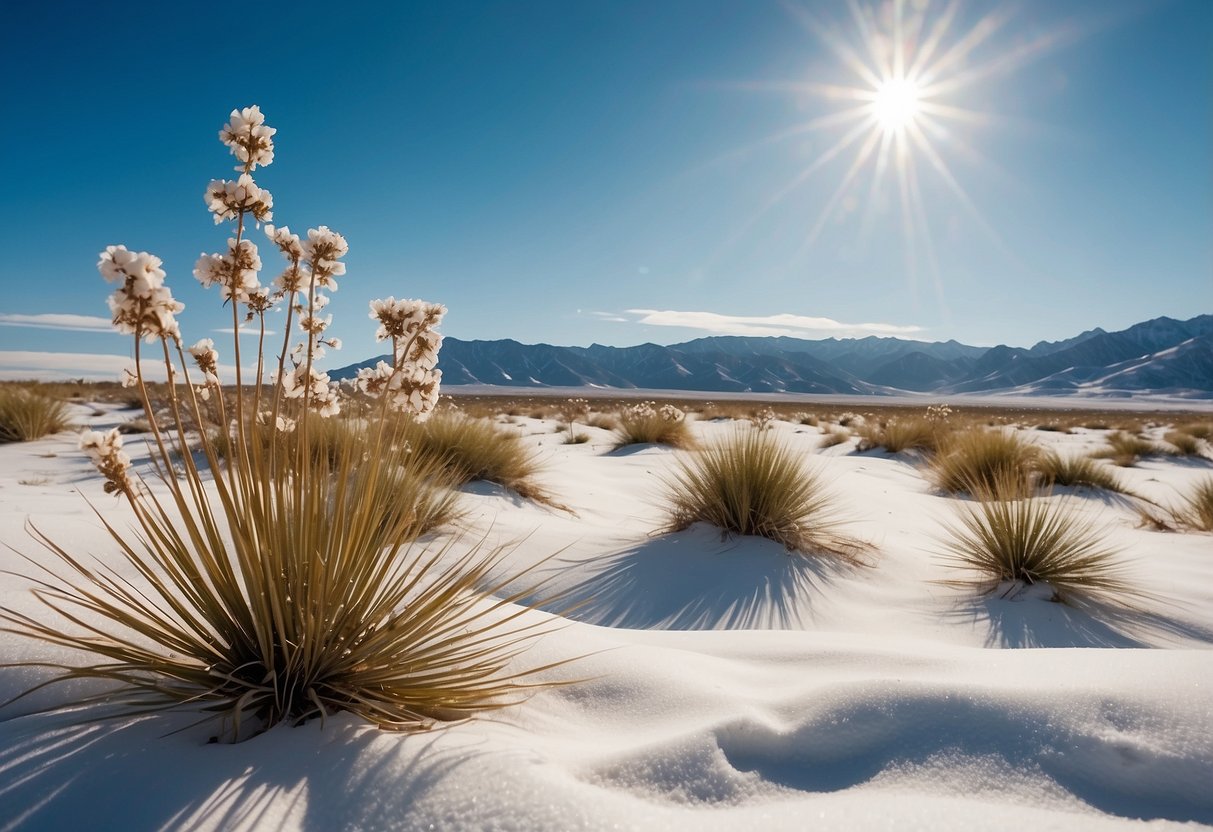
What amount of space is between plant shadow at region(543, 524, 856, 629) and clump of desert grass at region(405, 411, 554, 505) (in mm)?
2196

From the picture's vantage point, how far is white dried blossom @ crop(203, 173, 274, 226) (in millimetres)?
Answer: 1880

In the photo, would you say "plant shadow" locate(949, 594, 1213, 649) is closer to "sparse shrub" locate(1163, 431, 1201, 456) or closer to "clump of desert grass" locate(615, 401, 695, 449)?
"clump of desert grass" locate(615, 401, 695, 449)

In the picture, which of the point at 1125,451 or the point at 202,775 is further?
the point at 1125,451

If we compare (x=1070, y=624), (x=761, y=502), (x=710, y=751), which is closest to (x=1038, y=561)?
(x=1070, y=624)

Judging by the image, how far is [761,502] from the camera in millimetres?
4855

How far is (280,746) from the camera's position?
5.26 ft

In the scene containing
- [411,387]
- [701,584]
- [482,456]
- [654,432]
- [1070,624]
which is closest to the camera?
[411,387]

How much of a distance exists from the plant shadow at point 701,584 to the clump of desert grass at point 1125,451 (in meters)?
11.5

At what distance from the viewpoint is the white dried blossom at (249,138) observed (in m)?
1.94

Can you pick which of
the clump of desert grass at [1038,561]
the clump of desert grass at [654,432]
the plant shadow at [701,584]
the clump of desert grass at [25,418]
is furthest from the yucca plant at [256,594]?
the clump of desert grass at [25,418]

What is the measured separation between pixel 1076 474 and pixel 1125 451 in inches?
260

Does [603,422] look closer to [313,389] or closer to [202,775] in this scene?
[313,389]

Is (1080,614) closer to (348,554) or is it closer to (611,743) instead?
(611,743)

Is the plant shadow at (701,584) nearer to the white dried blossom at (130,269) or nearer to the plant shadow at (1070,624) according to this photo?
the plant shadow at (1070,624)
